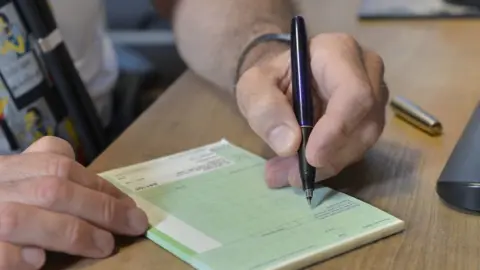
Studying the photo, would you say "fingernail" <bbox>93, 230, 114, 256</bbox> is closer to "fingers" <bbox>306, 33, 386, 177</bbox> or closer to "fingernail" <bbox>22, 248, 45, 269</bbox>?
"fingernail" <bbox>22, 248, 45, 269</bbox>

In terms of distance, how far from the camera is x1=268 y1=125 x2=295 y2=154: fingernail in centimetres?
66

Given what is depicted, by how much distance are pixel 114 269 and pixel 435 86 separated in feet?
1.59

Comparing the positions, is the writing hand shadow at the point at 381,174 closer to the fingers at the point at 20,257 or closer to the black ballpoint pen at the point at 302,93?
the black ballpoint pen at the point at 302,93

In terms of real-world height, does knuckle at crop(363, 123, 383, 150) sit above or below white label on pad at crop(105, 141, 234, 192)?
above

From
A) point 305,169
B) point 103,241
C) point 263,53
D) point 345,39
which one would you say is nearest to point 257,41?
point 263,53

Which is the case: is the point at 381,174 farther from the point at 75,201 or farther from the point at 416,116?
the point at 75,201

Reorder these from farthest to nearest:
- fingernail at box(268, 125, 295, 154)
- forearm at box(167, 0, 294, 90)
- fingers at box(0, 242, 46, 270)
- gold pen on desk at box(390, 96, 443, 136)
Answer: forearm at box(167, 0, 294, 90), gold pen on desk at box(390, 96, 443, 136), fingernail at box(268, 125, 295, 154), fingers at box(0, 242, 46, 270)

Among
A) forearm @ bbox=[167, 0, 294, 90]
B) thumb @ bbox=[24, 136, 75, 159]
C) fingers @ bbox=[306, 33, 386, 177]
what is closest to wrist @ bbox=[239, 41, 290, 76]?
forearm @ bbox=[167, 0, 294, 90]

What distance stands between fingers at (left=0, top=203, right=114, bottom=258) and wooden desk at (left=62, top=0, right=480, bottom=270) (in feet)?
0.05

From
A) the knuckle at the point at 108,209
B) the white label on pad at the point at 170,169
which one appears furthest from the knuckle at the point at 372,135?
the knuckle at the point at 108,209

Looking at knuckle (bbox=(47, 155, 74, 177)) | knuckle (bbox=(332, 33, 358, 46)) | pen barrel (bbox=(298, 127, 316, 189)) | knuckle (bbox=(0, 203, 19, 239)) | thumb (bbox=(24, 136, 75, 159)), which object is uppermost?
knuckle (bbox=(332, 33, 358, 46))

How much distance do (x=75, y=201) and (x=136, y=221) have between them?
5 centimetres

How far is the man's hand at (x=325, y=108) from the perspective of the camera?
66 cm

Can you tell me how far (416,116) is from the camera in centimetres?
82
